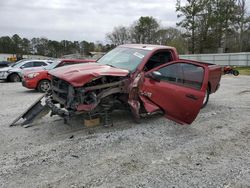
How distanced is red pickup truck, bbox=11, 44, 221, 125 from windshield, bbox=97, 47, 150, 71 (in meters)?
0.02

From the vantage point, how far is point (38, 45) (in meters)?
76.7

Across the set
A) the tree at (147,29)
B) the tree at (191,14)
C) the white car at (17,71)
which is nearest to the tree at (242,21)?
the tree at (191,14)

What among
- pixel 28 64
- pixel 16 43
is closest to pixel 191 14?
pixel 28 64

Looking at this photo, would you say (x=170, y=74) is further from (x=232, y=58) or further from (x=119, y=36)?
(x=119, y=36)

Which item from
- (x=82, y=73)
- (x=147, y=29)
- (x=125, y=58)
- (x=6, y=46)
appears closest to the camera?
(x=82, y=73)

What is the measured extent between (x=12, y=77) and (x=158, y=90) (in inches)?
559

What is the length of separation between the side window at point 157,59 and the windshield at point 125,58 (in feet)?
0.92

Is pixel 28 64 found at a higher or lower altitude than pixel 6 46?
lower

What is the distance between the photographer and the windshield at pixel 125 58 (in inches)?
247

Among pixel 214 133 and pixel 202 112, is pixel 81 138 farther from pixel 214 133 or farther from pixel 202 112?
pixel 202 112

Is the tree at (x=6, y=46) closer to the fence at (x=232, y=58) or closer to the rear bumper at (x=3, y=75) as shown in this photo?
the fence at (x=232, y=58)

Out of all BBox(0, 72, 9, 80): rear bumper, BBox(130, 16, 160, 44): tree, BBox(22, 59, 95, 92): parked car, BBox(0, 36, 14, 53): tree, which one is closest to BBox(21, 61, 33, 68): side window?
BBox(0, 72, 9, 80): rear bumper

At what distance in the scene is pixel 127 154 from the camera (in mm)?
4543

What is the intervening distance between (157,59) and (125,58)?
933mm
